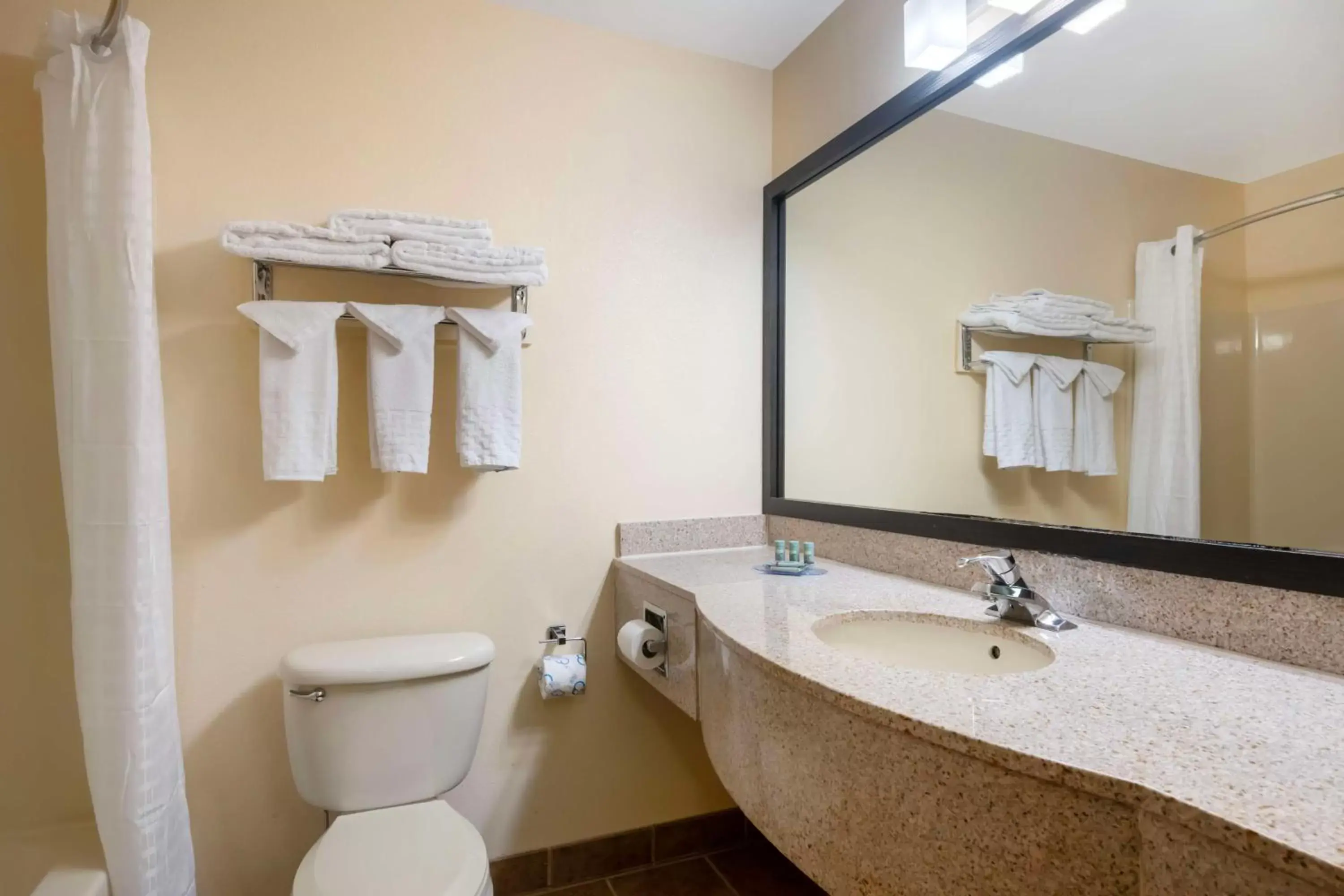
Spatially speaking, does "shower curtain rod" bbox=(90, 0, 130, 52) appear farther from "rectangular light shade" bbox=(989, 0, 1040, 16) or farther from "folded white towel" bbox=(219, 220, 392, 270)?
"rectangular light shade" bbox=(989, 0, 1040, 16)

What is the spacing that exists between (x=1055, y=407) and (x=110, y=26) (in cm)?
191

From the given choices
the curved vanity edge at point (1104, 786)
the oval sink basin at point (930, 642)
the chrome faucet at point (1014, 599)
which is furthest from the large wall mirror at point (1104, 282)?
the curved vanity edge at point (1104, 786)

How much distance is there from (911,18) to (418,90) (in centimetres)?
121

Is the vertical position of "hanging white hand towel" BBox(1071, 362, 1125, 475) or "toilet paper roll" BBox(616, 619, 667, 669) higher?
"hanging white hand towel" BBox(1071, 362, 1125, 475)

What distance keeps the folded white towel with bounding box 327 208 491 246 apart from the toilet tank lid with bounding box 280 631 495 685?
92cm

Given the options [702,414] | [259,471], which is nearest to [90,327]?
[259,471]

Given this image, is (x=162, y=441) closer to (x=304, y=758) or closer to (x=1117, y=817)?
(x=304, y=758)

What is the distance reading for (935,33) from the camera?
1439 millimetres

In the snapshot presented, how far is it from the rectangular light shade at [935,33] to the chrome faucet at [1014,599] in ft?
3.54

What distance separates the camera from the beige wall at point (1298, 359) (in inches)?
34.6

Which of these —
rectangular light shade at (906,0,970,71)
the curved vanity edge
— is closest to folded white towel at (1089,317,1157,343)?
rectangular light shade at (906,0,970,71)

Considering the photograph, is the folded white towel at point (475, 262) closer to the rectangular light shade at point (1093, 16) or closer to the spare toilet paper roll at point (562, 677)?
the spare toilet paper roll at point (562, 677)

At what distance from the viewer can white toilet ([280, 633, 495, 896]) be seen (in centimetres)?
131

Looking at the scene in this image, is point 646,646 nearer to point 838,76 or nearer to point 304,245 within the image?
point 304,245
